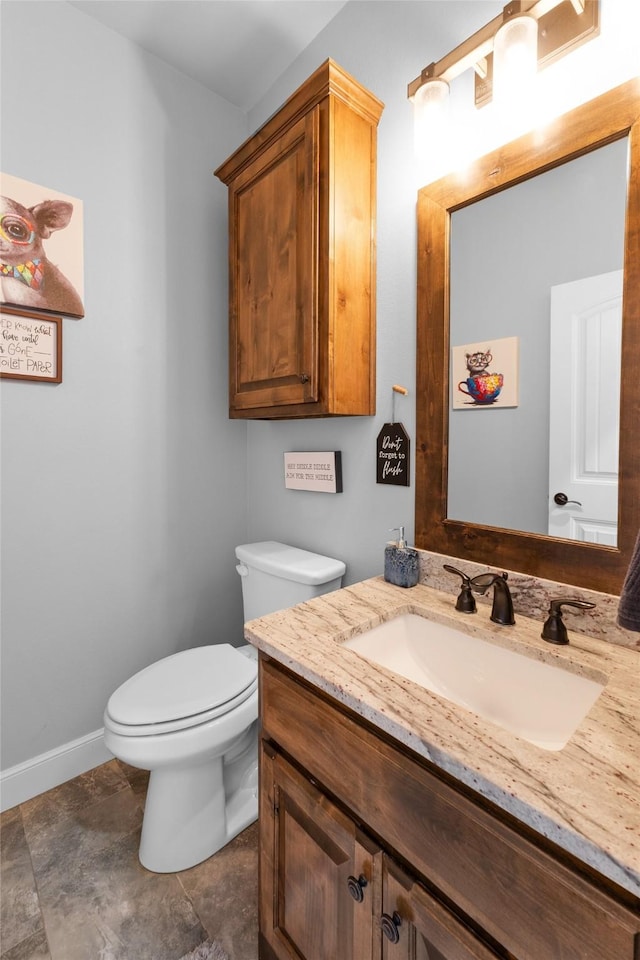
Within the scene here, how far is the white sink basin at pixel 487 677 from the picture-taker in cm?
79

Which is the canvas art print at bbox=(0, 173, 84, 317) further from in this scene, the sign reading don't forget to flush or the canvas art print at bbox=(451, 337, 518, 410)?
the canvas art print at bbox=(451, 337, 518, 410)

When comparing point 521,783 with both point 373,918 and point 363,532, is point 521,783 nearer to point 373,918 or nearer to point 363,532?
point 373,918

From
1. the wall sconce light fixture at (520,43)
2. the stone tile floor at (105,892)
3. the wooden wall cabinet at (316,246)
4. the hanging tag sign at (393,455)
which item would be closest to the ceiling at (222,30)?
the wooden wall cabinet at (316,246)

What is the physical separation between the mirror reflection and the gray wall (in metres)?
1.12

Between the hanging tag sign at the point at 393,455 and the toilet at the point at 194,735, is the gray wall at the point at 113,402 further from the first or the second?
the hanging tag sign at the point at 393,455

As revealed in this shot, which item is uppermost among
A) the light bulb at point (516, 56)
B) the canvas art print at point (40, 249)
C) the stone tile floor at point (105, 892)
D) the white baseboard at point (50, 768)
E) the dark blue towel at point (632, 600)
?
the light bulb at point (516, 56)

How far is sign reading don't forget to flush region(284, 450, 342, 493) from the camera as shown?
1.54m

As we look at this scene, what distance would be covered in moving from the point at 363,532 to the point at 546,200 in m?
1.02

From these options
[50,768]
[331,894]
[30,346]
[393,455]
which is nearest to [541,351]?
[393,455]

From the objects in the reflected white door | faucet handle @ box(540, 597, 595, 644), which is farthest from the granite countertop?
the reflected white door

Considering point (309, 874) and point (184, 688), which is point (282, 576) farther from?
point (309, 874)

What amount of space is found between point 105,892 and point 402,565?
1.20 metres

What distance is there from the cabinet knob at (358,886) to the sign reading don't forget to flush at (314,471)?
1.03m

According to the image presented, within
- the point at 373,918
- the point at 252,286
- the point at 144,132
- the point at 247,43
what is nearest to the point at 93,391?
the point at 252,286
